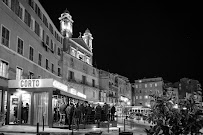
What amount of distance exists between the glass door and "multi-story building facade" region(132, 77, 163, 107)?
73886 millimetres

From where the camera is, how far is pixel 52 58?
3941 cm

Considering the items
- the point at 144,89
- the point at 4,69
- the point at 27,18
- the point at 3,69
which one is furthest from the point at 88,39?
the point at 3,69

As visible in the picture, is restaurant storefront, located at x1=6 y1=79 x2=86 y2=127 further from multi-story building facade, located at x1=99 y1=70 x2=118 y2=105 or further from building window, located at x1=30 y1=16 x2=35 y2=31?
multi-story building facade, located at x1=99 y1=70 x2=118 y2=105

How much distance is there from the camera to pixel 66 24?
2197 inches

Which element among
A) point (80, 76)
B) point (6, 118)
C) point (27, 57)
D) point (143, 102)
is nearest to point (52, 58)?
point (27, 57)

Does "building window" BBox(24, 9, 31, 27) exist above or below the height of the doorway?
above

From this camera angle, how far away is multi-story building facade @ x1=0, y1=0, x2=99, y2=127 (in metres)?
22.4

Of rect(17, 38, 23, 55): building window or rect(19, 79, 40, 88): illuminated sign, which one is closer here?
rect(19, 79, 40, 88): illuminated sign

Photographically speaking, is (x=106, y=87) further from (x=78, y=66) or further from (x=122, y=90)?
(x=122, y=90)

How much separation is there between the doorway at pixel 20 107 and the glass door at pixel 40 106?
85cm

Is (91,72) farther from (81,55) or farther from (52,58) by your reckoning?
(52,58)

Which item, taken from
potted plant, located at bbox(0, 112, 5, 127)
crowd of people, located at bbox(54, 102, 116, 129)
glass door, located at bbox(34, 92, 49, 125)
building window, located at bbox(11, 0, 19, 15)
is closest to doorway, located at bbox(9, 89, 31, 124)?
glass door, located at bbox(34, 92, 49, 125)

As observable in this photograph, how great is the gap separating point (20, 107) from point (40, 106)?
2557 mm

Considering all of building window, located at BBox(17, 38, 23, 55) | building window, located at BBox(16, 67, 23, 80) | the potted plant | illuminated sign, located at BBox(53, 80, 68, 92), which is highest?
building window, located at BBox(17, 38, 23, 55)
